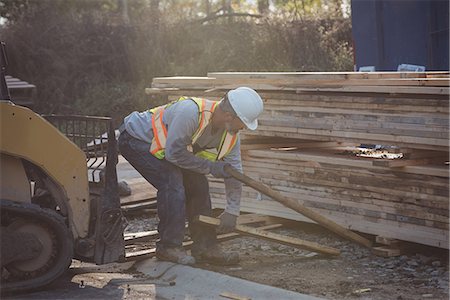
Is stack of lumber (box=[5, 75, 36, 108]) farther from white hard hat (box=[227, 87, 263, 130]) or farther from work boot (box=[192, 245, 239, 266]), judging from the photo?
white hard hat (box=[227, 87, 263, 130])

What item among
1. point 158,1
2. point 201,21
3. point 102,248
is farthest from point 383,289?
point 158,1

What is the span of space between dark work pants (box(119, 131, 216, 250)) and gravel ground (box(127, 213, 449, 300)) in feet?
1.10

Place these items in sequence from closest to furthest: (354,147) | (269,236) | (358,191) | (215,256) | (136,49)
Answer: (269,236) < (215,256) < (358,191) < (354,147) < (136,49)

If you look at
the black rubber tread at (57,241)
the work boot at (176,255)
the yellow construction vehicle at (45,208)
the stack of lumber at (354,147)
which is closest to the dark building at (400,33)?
the stack of lumber at (354,147)

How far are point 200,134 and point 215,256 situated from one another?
991 mm

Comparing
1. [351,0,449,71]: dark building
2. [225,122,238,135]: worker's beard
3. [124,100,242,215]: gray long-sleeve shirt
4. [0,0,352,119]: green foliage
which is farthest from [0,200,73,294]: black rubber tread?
[0,0,352,119]: green foliage

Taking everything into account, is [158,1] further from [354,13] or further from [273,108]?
[273,108]

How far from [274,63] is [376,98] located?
39.5 ft

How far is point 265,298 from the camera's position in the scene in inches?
215

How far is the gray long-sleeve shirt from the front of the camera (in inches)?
243

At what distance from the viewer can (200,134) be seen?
6375 millimetres

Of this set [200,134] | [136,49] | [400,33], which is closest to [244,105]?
[200,134]

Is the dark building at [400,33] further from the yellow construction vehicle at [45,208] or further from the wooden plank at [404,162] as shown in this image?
the yellow construction vehicle at [45,208]

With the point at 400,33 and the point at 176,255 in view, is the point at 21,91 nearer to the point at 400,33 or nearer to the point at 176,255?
the point at 400,33
